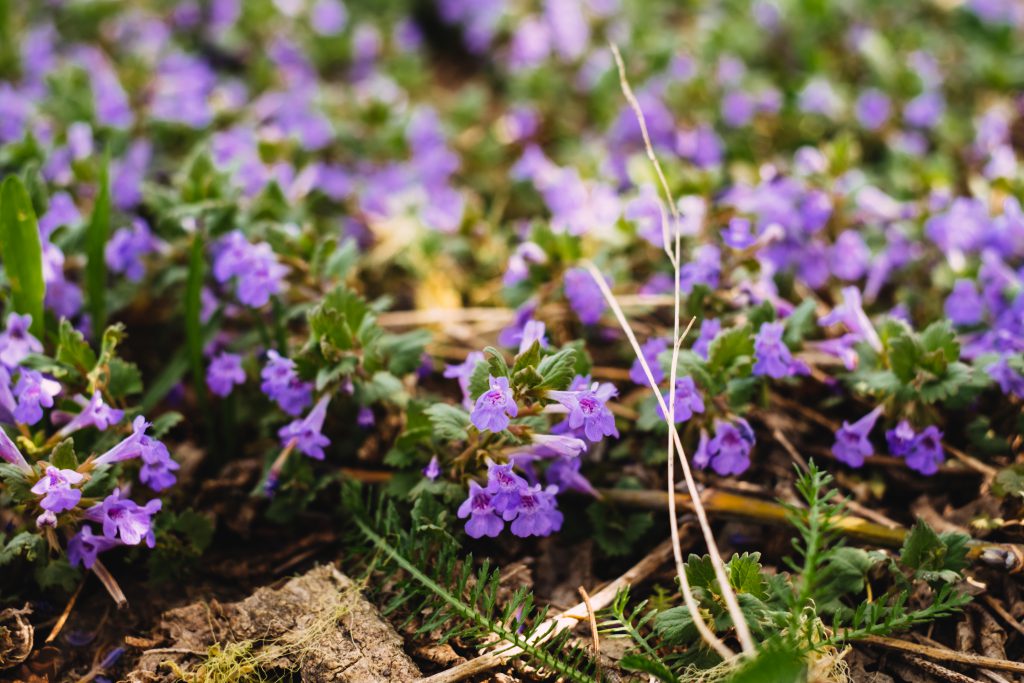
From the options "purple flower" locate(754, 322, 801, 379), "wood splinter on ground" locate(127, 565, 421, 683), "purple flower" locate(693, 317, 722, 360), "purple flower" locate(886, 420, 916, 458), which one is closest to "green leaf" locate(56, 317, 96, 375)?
"wood splinter on ground" locate(127, 565, 421, 683)

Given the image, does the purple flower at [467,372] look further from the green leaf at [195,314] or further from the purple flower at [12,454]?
the purple flower at [12,454]

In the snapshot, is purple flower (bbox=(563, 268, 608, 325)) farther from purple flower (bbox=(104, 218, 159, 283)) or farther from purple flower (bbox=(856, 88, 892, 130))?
purple flower (bbox=(856, 88, 892, 130))

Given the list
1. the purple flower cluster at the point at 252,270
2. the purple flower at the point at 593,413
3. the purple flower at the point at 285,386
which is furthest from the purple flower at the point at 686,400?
the purple flower cluster at the point at 252,270

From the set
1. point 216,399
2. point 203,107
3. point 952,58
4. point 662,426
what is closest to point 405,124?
point 203,107

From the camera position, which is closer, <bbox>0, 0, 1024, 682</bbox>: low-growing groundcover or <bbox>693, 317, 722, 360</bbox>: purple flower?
<bbox>0, 0, 1024, 682</bbox>: low-growing groundcover

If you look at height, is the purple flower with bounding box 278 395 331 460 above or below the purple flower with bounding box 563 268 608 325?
below
